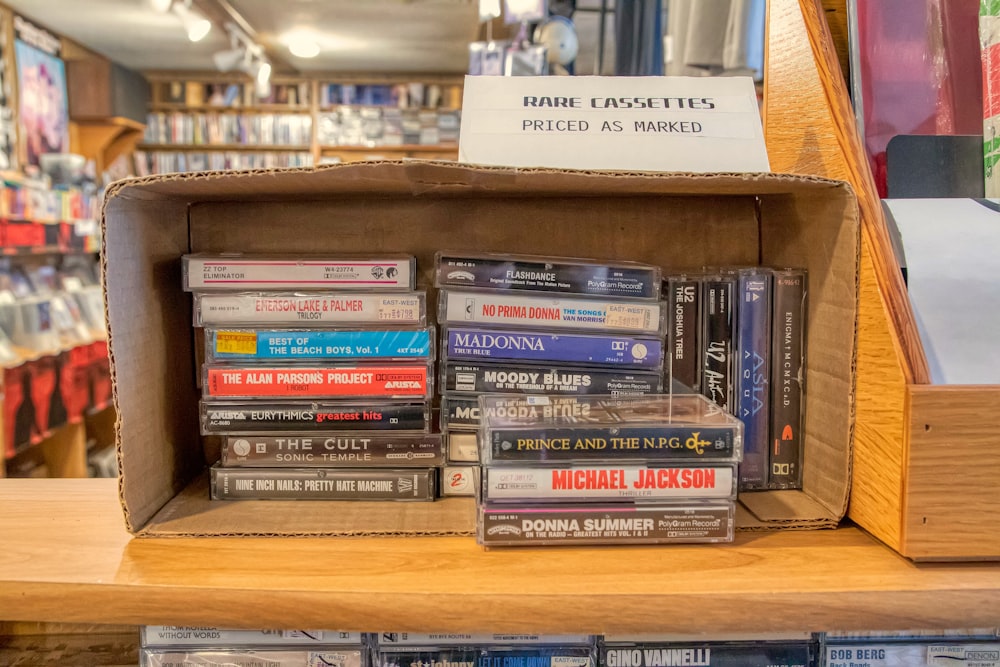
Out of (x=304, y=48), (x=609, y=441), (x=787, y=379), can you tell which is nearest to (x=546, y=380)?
(x=609, y=441)

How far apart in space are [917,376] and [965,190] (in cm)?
31

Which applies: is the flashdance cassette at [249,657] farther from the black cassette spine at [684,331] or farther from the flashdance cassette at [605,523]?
the black cassette spine at [684,331]

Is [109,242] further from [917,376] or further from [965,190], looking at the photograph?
[965,190]

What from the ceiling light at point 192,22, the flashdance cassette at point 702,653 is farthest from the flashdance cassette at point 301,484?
the ceiling light at point 192,22

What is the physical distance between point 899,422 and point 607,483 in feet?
0.80

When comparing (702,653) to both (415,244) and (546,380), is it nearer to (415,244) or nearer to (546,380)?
(546,380)

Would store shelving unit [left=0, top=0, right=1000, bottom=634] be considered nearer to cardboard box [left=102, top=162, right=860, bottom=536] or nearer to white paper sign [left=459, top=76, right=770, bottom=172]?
cardboard box [left=102, top=162, right=860, bottom=536]

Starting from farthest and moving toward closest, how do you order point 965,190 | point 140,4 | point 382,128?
point 382,128
point 140,4
point 965,190

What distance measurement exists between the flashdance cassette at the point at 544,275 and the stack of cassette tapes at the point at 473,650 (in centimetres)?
34

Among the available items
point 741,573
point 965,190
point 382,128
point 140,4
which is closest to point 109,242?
point 741,573

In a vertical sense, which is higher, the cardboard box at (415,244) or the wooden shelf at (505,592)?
the cardboard box at (415,244)

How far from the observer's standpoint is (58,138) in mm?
4922

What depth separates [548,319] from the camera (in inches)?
30.2

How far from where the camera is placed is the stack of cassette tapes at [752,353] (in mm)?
778
